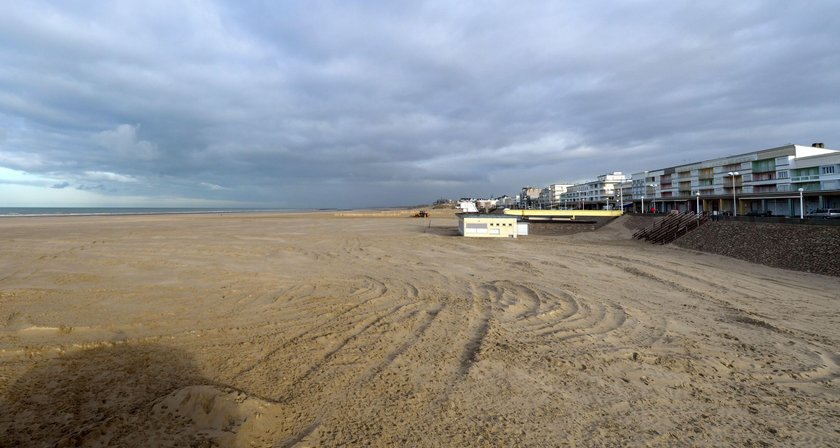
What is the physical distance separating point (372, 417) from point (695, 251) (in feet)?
79.0

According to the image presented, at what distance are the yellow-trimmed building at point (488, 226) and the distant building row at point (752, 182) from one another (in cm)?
2581

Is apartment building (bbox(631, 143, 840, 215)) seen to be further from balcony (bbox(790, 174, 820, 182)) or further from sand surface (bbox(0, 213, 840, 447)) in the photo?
sand surface (bbox(0, 213, 840, 447))

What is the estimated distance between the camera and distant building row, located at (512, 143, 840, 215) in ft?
157

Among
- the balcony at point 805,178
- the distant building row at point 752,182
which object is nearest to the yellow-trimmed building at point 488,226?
the distant building row at point 752,182

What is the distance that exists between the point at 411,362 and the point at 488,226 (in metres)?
22.9

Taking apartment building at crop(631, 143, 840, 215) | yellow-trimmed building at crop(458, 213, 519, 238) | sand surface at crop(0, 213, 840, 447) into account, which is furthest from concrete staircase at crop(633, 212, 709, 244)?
apartment building at crop(631, 143, 840, 215)

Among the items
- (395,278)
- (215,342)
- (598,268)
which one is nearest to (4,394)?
(215,342)

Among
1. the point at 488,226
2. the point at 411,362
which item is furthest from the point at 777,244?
the point at 411,362

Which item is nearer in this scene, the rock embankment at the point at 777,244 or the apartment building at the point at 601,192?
the rock embankment at the point at 777,244

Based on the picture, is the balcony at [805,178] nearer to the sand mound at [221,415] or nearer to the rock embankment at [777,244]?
the rock embankment at [777,244]

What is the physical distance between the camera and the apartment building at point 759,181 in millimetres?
47938

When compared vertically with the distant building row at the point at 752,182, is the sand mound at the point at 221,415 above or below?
below

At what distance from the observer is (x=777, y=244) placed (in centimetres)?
1803

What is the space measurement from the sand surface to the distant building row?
40959 millimetres
